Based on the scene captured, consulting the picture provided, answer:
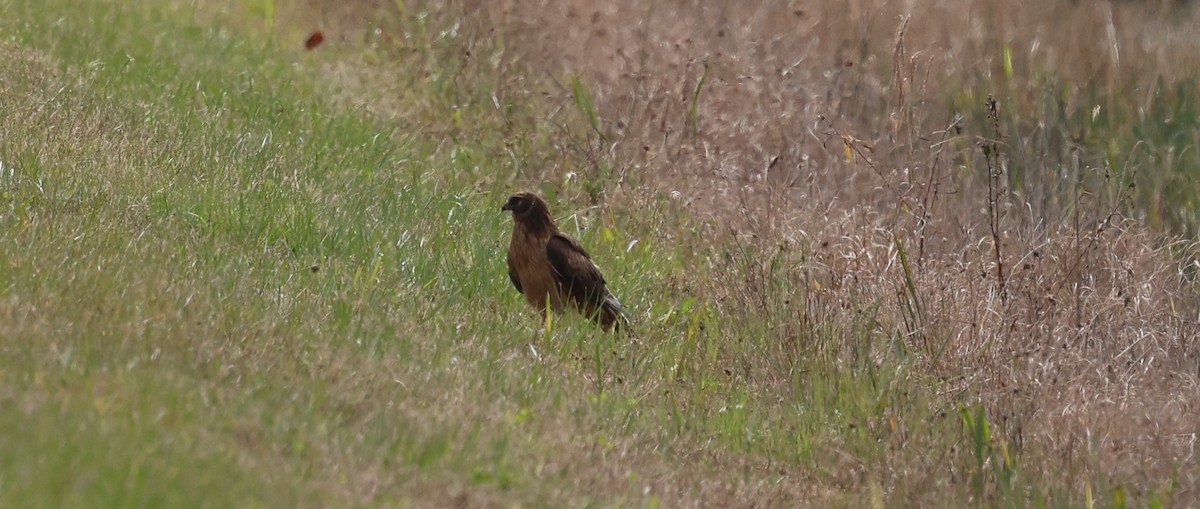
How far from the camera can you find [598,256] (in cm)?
984

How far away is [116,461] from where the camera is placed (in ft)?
14.7

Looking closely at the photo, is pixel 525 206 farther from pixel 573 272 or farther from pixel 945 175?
Result: pixel 945 175

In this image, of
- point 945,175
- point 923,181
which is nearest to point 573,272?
point 945,175

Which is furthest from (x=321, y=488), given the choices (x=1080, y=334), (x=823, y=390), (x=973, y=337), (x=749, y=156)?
(x=749, y=156)

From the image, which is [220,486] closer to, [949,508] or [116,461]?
[116,461]

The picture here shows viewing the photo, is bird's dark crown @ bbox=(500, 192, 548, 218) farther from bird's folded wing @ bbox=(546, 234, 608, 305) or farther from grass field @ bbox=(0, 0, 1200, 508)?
grass field @ bbox=(0, 0, 1200, 508)

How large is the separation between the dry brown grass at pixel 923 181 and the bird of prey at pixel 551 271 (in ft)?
2.72

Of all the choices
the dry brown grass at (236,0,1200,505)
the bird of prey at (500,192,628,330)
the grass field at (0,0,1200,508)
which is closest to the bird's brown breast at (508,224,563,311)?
the bird of prey at (500,192,628,330)

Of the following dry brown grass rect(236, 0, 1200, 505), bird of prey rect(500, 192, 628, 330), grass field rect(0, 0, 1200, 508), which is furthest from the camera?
bird of prey rect(500, 192, 628, 330)

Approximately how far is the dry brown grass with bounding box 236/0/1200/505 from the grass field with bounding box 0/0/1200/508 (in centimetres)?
3

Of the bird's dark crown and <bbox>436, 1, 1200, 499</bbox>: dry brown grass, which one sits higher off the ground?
the bird's dark crown

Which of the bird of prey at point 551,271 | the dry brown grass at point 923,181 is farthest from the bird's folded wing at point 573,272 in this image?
the dry brown grass at point 923,181

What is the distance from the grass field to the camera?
5.45 metres

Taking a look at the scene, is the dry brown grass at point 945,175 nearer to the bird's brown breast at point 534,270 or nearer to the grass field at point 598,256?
the grass field at point 598,256
